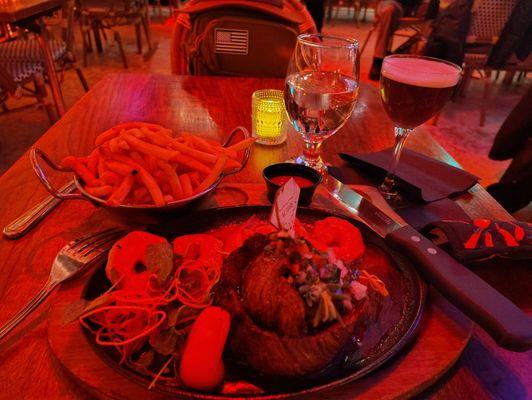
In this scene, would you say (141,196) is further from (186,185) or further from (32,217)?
(32,217)

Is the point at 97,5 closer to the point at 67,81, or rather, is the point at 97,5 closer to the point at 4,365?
the point at 67,81

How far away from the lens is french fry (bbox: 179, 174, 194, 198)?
98 centimetres

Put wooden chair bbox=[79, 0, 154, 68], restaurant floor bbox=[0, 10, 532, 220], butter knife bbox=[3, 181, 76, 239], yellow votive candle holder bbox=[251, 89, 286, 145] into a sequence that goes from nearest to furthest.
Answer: butter knife bbox=[3, 181, 76, 239]
yellow votive candle holder bbox=[251, 89, 286, 145]
restaurant floor bbox=[0, 10, 532, 220]
wooden chair bbox=[79, 0, 154, 68]

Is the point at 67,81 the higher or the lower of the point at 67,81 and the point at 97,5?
the lower

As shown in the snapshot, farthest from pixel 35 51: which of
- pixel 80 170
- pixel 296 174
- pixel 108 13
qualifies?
pixel 296 174

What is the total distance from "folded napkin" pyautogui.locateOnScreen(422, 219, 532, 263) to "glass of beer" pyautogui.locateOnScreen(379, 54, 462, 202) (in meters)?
0.27

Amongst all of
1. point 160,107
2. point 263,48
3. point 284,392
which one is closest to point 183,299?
point 284,392

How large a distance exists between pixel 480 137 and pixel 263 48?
9.82ft

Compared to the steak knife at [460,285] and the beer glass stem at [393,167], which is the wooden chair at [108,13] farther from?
the steak knife at [460,285]

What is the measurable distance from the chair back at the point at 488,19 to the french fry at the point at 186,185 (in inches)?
164

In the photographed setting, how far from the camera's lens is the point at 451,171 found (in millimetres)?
1271

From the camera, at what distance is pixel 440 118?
14.8 feet

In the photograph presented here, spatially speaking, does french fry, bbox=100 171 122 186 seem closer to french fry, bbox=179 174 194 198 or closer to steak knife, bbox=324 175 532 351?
french fry, bbox=179 174 194 198

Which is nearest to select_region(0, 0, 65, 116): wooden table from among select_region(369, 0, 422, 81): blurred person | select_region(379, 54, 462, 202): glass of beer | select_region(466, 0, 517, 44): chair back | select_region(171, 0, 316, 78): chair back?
select_region(171, 0, 316, 78): chair back
